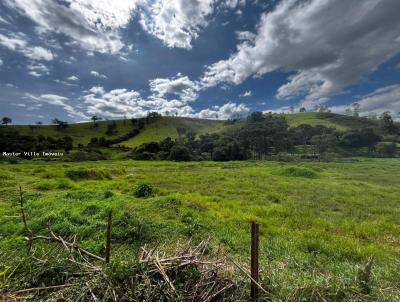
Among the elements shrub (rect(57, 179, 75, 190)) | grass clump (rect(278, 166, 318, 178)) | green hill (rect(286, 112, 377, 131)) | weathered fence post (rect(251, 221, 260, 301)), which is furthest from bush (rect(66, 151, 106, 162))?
green hill (rect(286, 112, 377, 131))

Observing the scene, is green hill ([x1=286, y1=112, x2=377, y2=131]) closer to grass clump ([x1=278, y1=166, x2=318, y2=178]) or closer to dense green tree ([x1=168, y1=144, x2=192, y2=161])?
dense green tree ([x1=168, y1=144, x2=192, y2=161])

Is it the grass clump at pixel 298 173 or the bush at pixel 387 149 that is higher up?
the bush at pixel 387 149

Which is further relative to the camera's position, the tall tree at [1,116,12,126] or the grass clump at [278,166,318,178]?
the tall tree at [1,116,12,126]

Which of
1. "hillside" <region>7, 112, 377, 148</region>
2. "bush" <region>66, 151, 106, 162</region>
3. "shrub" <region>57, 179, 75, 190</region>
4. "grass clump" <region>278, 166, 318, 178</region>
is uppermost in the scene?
"hillside" <region>7, 112, 377, 148</region>

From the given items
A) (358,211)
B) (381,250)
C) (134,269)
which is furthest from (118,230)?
(358,211)

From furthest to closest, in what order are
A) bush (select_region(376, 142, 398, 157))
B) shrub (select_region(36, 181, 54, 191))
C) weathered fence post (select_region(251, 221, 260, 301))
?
1. bush (select_region(376, 142, 398, 157))
2. shrub (select_region(36, 181, 54, 191))
3. weathered fence post (select_region(251, 221, 260, 301))

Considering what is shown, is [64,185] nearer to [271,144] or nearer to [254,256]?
[254,256]

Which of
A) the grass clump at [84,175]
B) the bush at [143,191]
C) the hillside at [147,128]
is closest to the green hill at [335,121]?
the hillside at [147,128]

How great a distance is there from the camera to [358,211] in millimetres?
12789

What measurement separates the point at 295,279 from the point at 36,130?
139922mm

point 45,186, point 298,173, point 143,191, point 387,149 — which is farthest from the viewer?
point 387,149

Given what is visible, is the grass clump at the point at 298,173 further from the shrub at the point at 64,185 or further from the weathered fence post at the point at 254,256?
the weathered fence post at the point at 254,256

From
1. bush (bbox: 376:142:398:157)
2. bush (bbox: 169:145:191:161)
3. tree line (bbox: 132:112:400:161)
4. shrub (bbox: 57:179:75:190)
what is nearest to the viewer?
shrub (bbox: 57:179:75:190)

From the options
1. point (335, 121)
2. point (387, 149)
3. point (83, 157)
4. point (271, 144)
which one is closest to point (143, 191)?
point (83, 157)
